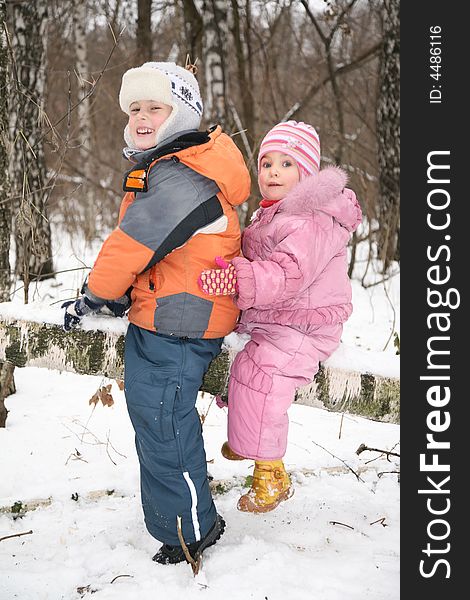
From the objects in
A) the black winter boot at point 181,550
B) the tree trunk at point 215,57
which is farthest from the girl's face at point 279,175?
the tree trunk at point 215,57

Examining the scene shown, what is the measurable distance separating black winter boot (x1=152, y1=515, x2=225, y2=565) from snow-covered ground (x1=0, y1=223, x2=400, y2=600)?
0.11 ft

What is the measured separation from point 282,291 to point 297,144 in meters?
0.63

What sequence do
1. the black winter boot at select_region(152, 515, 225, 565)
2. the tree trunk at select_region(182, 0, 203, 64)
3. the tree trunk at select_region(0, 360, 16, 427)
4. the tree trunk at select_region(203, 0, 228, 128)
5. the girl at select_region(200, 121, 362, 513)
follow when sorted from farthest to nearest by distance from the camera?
the tree trunk at select_region(182, 0, 203, 64), the tree trunk at select_region(203, 0, 228, 128), the tree trunk at select_region(0, 360, 16, 427), the black winter boot at select_region(152, 515, 225, 565), the girl at select_region(200, 121, 362, 513)

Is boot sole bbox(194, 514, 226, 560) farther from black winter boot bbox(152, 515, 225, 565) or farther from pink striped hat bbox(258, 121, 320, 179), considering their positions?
pink striped hat bbox(258, 121, 320, 179)

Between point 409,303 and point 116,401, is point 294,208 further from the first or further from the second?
point 116,401

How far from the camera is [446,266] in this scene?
1959mm

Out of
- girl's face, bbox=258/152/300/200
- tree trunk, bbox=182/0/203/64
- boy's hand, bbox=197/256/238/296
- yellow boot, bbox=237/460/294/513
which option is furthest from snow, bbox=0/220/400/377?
tree trunk, bbox=182/0/203/64

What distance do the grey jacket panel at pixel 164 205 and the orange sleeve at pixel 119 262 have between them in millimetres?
27

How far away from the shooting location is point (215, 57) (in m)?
6.26

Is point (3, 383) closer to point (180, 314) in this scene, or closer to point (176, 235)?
point (180, 314)

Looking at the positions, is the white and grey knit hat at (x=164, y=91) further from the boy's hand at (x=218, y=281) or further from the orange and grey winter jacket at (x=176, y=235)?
the boy's hand at (x=218, y=281)

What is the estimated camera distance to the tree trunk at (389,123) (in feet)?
25.1

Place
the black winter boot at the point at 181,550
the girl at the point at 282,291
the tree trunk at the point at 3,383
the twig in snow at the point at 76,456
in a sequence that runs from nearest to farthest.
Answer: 1. the girl at the point at 282,291
2. the black winter boot at the point at 181,550
3. the twig in snow at the point at 76,456
4. the tree trunk at the point at 3,383

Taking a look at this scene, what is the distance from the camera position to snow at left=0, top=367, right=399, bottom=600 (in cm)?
218
